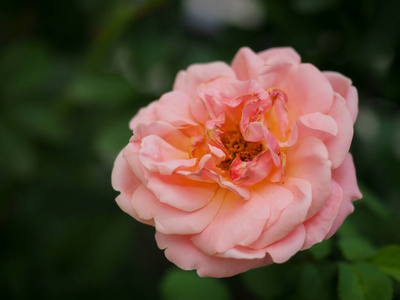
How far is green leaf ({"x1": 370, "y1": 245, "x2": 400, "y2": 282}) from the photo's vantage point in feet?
2.17

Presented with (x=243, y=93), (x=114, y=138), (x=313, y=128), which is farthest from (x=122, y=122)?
(x=313, y=128)

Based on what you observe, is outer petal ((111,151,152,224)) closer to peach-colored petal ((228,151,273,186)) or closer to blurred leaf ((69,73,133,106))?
peach-colored petal ((228,151,273,186))

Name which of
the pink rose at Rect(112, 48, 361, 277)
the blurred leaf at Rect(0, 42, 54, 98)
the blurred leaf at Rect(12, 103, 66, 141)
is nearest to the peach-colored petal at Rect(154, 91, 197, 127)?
the pink rose at Rect(112, 48, 361, 277)

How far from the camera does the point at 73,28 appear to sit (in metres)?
1.57

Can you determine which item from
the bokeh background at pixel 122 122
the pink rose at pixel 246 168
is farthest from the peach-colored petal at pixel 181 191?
the bokeh background at pixel 122 122

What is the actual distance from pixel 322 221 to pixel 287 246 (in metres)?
0.06

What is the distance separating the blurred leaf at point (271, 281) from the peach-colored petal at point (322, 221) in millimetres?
209

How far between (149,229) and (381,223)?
96 centimetres

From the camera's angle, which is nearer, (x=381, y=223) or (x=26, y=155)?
(x=381, y=223)

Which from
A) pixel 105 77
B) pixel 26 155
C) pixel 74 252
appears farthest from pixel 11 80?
pixel 74 252

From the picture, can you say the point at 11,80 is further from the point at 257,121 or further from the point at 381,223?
the point at 381,223

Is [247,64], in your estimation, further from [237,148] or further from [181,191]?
[181,191]

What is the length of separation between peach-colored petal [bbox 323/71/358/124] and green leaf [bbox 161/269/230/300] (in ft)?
1.41

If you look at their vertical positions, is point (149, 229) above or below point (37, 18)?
below
